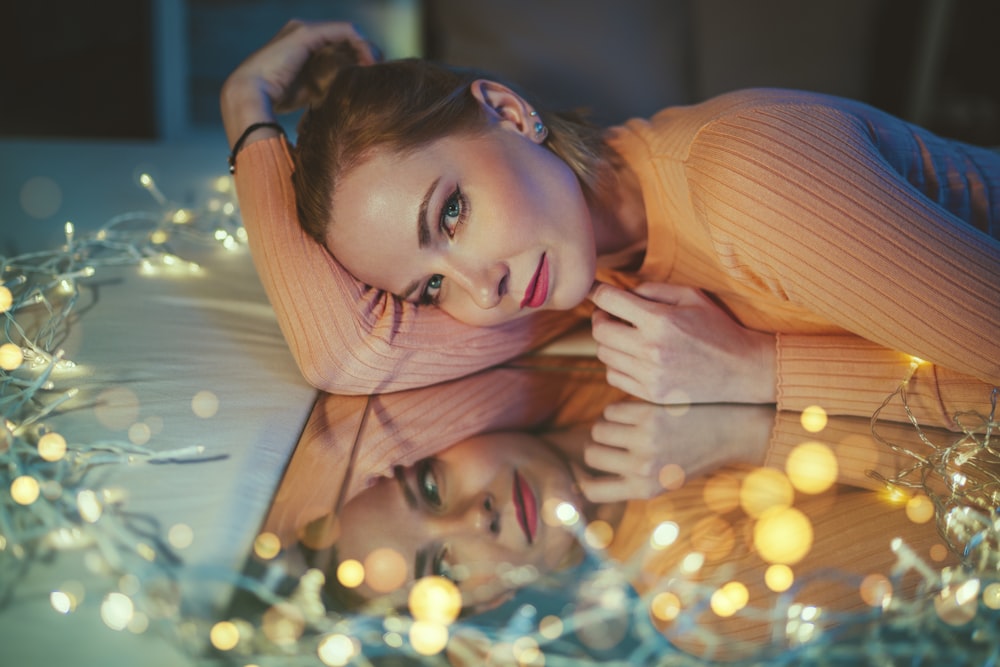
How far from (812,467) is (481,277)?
448mm

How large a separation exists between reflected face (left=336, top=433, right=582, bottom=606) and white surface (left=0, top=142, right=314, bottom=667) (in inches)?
4.6

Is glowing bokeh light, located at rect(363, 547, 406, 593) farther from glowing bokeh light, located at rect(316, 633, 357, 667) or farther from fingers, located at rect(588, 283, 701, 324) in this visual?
fingers, located at rect(588, 283, 701, 324)

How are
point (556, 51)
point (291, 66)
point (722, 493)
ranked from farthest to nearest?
point (556, 51)
point (291, 66)
point (722, 493)

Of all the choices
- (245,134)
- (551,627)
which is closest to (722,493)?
(551,627)

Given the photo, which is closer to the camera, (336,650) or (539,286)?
(336,650)

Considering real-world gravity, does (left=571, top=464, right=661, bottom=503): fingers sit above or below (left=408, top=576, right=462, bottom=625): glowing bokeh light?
below

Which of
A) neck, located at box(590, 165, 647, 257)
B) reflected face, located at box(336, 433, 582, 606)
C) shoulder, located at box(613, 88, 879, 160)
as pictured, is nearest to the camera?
reflected face, located at box(336, 433, 582, 606)

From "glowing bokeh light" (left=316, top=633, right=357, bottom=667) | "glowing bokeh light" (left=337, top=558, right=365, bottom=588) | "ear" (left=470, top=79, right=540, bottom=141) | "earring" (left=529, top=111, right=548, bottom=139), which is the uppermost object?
"ear" (left=470, top=79, right=540, bottom=141)

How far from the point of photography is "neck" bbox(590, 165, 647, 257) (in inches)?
48.3

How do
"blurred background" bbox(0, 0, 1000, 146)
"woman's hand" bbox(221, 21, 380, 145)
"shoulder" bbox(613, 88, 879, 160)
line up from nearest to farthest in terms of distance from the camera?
"shoulder" bbox(613, 88, 879, 160)
"woman's hand" bbox(221, 21, 380, 145)
"blurred background" bbox(0, 0, 1000, 146)

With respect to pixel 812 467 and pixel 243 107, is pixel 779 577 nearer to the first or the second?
pixel 812 467

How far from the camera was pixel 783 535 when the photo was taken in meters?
0.79

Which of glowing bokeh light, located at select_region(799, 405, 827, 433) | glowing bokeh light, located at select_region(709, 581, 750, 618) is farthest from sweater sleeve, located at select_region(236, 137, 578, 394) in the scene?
glowing bokeh light, located at select_region(709, 581, 750, 618)

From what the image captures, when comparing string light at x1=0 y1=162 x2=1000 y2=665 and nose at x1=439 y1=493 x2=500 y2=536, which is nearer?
string light at x1=0 y1=162 x2=1000 y2=665
